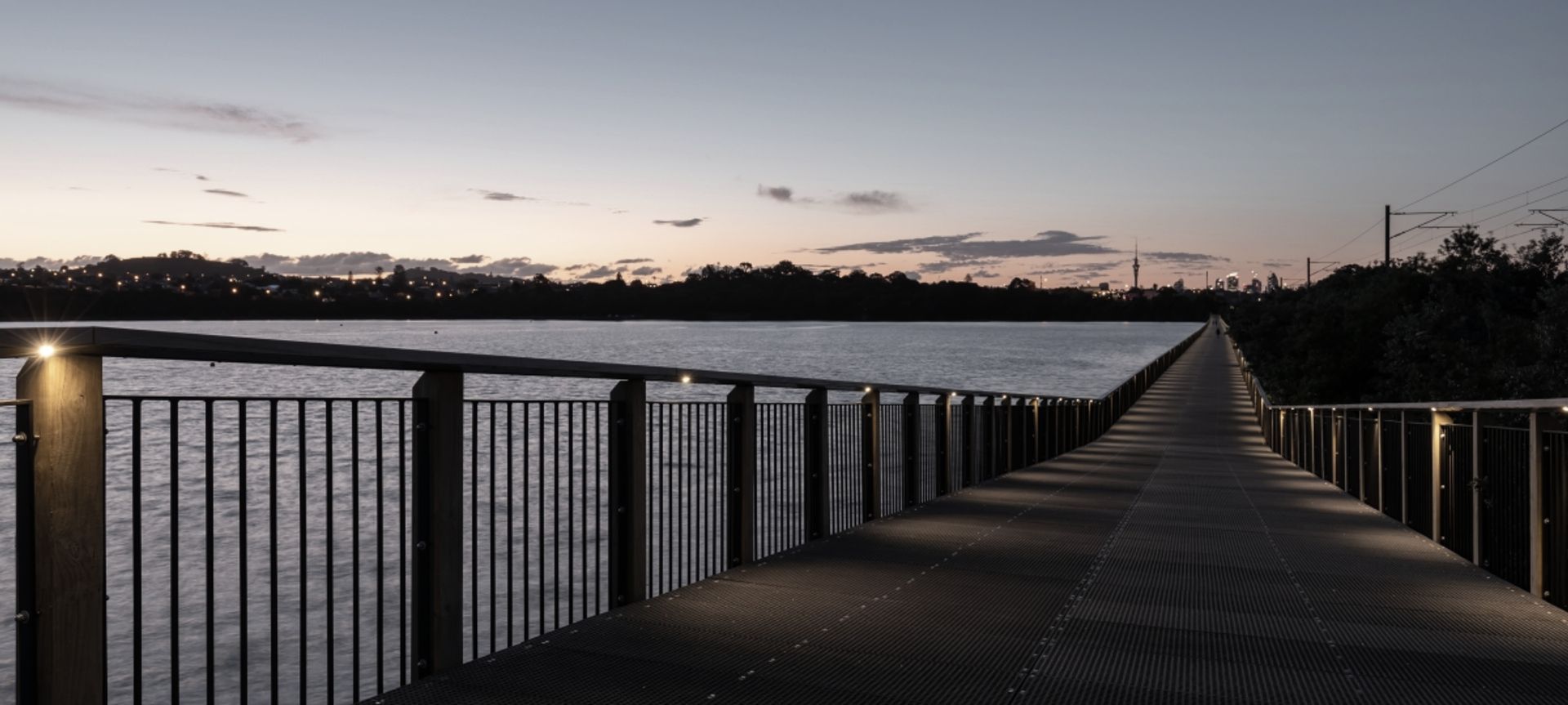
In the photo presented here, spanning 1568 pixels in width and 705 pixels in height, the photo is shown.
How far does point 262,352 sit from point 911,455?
7.50 meters

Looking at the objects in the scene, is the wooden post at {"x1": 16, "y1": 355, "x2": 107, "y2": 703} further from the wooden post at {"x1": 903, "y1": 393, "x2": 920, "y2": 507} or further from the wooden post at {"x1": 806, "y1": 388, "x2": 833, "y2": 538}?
the wooden post at {"x1": 903, "y1": 393, "x2": 920, "y2": 507}

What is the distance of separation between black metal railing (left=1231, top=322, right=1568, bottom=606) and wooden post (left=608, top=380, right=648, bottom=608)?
174 inches

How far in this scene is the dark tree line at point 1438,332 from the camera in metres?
33.9

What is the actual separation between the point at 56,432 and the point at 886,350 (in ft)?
477

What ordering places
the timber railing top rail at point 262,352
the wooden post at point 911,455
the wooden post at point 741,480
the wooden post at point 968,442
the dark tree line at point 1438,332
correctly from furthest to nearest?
1. the dark tree line at point 1438,332
2. the wooden post at point 968,442
3. the wooden post at point 911,455
4. the wooden post at point 741,480
5. the timber railing top rail at point 262,352

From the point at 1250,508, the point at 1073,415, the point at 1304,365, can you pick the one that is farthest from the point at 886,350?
the point at 1250,508

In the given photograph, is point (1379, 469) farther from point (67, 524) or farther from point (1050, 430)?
point (67, 524)

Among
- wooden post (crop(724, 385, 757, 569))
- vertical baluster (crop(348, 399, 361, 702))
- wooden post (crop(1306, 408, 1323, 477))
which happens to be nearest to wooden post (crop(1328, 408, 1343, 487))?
wooden post (crop(1306, 408, 1323, 477))

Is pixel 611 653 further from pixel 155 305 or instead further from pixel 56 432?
pixel 155 305

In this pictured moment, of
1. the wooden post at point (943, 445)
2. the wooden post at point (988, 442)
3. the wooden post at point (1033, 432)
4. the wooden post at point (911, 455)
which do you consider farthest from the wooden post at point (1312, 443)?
the wooden post at point (911, 455)

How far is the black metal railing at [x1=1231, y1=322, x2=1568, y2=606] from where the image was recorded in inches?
251

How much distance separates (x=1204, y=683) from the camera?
438 centimetres

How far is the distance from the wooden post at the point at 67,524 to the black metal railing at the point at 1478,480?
237 inches

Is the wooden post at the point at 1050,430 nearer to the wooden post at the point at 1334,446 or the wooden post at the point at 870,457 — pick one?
the wooden post at the point at 1334,446
